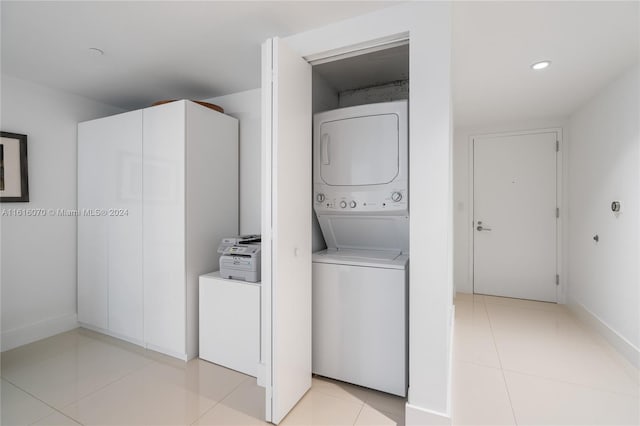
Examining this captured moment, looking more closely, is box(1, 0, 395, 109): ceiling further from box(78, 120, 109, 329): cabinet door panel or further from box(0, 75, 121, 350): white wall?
box(78, 120, 109, 329): cabinet door panel

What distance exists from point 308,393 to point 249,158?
2.01 meters

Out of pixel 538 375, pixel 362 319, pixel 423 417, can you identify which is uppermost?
pixel 362 319

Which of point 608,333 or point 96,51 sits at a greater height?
point 96,51

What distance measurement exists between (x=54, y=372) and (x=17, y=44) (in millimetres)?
2353

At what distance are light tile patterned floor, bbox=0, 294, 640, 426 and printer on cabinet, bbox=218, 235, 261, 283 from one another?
727 mm

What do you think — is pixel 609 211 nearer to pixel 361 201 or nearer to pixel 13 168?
pixel 361 201

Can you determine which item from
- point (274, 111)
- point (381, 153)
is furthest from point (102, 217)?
point (381, 153)

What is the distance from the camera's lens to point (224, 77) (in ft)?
8.64

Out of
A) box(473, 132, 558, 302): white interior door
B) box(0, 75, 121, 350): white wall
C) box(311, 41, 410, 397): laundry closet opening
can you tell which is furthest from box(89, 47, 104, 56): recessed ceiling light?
box(473, 132, 558, 302): white interior door

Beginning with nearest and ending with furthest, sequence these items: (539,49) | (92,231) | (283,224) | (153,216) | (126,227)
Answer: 1. (283,224)
2. (539,49)
3. (153,216)
4. (126,227)
5. (92,231)

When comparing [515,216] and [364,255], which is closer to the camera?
[364,255]

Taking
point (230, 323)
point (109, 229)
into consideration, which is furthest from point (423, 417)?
point (109, 229)

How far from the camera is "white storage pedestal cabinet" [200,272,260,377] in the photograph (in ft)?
7.36

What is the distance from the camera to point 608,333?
280 centimetres
